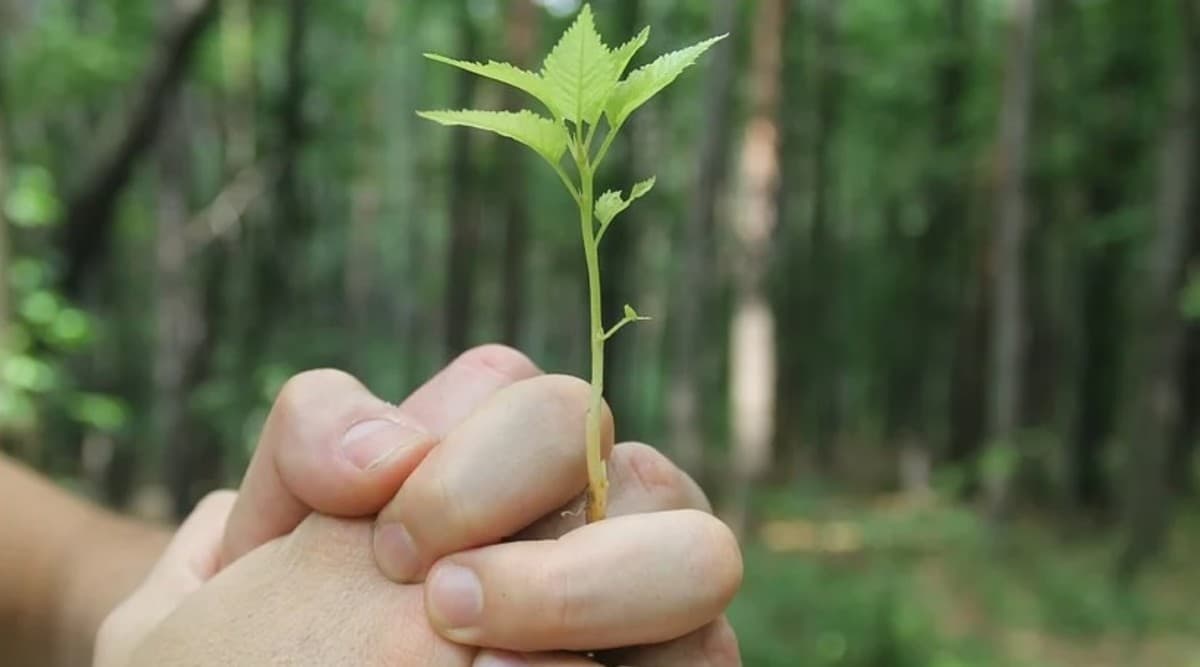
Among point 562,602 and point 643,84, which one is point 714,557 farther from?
point 643,84

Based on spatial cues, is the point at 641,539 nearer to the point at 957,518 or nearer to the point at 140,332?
the point at 957,518

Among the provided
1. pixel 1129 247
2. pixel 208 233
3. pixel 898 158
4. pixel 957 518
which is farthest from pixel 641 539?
pixel 898 158

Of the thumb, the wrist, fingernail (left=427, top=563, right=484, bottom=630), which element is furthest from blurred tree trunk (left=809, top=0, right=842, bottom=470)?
fingernail (left=427, top=563, right=484, bottom=630)

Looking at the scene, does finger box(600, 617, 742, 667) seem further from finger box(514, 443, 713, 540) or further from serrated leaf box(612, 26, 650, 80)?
serrated leaf box(612, 26, 650, 80)

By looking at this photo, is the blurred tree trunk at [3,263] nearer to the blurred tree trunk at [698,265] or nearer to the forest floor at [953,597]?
the forest floor at [953,597]

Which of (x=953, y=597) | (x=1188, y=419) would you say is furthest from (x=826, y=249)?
(x=953, y=597)

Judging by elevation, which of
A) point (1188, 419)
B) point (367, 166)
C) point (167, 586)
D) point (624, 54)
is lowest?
point (1188, 419)
